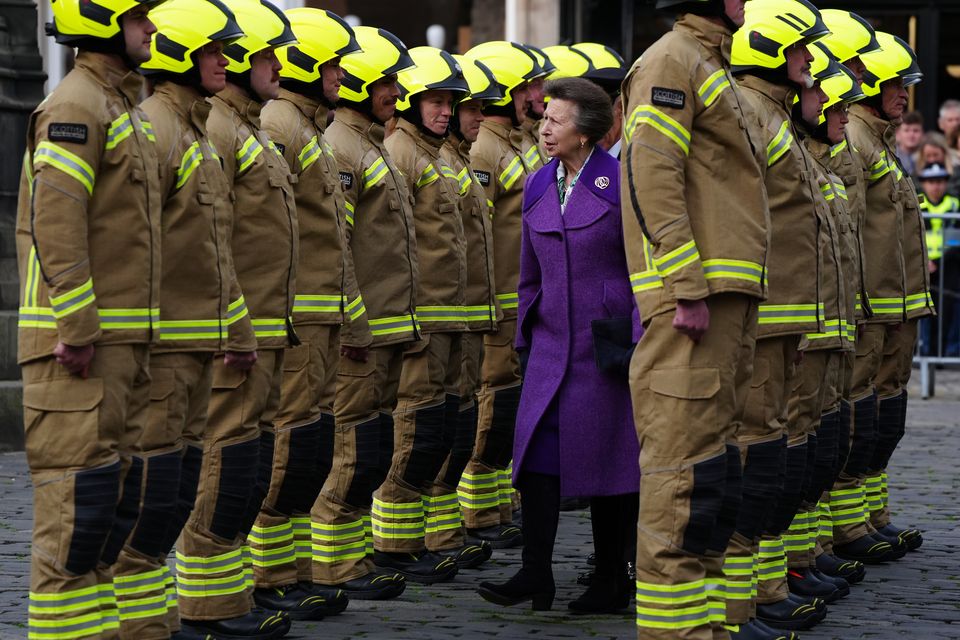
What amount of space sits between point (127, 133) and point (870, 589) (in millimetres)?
4168

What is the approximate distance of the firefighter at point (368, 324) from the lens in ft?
26.5

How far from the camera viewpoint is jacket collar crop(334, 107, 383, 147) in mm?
8414

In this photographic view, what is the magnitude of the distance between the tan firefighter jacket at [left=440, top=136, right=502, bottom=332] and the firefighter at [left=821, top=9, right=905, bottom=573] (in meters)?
1.82

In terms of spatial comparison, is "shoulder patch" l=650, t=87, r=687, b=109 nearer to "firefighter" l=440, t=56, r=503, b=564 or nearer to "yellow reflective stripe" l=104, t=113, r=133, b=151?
Result: "yellow reflective stripe" l=104, t=113, r=133, b=151

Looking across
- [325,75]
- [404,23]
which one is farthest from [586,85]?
[404,23]

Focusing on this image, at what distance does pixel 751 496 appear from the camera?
701cm

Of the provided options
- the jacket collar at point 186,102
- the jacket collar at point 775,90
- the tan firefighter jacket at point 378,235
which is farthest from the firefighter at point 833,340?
the jacket collar at point 186,102

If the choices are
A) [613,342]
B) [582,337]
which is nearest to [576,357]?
[582,337]

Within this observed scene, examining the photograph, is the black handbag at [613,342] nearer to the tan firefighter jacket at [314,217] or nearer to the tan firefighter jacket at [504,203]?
the tan firefighter jacket at [314,217]

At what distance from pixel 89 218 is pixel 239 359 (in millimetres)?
997

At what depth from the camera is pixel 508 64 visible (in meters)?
10.2

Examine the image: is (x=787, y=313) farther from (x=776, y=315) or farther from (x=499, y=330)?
Answer: (x=499, y=330)

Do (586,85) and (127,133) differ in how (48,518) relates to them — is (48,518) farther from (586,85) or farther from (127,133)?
(586,85)

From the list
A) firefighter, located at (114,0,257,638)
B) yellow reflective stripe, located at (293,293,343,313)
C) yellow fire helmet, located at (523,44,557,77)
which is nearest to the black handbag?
yellow reflective stripe, located at (293,293,343,313)
